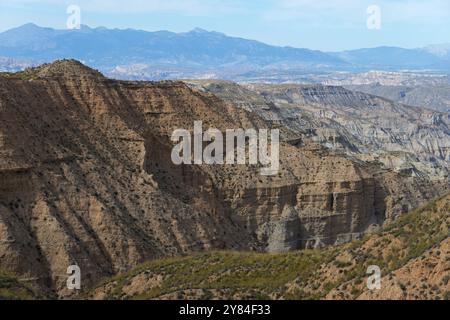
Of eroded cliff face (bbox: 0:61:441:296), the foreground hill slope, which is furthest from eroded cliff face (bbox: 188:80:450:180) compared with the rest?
the foreground hill slope

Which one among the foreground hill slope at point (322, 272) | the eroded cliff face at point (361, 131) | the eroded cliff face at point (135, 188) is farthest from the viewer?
the eroded cliff face at point (361, 131)

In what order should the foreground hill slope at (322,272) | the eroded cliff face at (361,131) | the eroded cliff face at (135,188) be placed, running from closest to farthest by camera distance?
1. the foreground hill slope at (322,272)
2. the eroded cliff face at (135,188)
3. the eroded cliff face at (361,131)

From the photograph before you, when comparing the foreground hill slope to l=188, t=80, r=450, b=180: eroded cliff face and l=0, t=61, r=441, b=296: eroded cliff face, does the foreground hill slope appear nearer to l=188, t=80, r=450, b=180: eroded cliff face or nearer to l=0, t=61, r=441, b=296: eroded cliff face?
l=0, t=61, r=441, b=296: eroded cliff face

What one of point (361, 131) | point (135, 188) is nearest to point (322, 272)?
point (135, 188)

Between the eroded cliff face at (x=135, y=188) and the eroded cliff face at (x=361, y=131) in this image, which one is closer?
the eroded cliff face at (x=135, y=188)

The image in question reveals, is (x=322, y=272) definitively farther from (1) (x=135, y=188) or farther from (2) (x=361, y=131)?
(2) (x=361, y=131)

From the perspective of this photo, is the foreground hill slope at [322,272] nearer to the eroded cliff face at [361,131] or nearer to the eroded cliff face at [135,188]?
the eroded cliff face at [135,188]

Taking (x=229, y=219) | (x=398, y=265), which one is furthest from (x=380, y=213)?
(x=398, y=265)

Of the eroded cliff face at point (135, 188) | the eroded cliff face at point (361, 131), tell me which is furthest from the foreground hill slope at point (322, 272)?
the eroded cliff face at point (361, 131)
